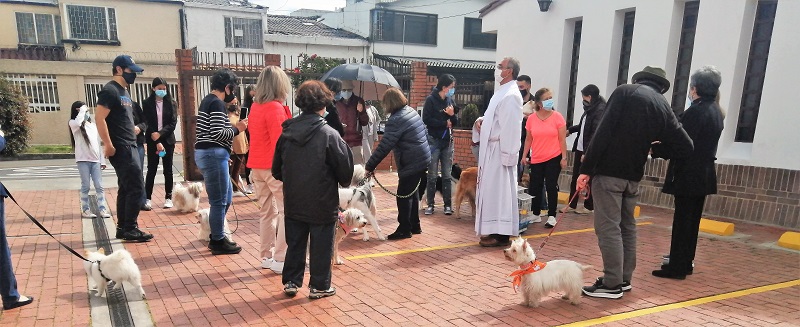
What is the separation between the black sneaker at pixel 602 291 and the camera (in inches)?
162

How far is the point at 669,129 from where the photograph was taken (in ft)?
13.2

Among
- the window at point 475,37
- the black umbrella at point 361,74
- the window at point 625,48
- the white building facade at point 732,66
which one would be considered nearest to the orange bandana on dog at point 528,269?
the black umbrella at point 361,74

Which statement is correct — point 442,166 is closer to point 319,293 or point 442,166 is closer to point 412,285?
point 412,285

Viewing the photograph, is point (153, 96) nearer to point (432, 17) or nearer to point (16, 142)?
point (16, 142)

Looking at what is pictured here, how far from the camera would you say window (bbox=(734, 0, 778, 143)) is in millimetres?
6871

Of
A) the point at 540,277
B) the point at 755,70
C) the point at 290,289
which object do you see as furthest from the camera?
the point at 755,70

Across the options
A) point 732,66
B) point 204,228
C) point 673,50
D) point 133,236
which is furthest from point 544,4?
point 133,236

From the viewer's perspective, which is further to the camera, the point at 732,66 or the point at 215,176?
the point at 732,66

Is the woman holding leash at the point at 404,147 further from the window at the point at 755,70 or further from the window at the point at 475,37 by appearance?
the window at the point at 475,37

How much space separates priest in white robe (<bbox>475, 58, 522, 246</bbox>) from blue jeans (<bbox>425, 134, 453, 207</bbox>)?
149 centimetres

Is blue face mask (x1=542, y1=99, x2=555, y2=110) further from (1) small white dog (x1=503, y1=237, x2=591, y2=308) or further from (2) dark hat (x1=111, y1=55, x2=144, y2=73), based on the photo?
(2) dark hat (x1=111, y1=55, x2=144, y2=73)

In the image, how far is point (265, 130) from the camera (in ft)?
14.4

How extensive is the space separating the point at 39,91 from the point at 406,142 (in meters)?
18.9

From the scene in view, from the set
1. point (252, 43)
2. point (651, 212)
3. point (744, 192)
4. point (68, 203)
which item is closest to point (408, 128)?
point (651, 212)
